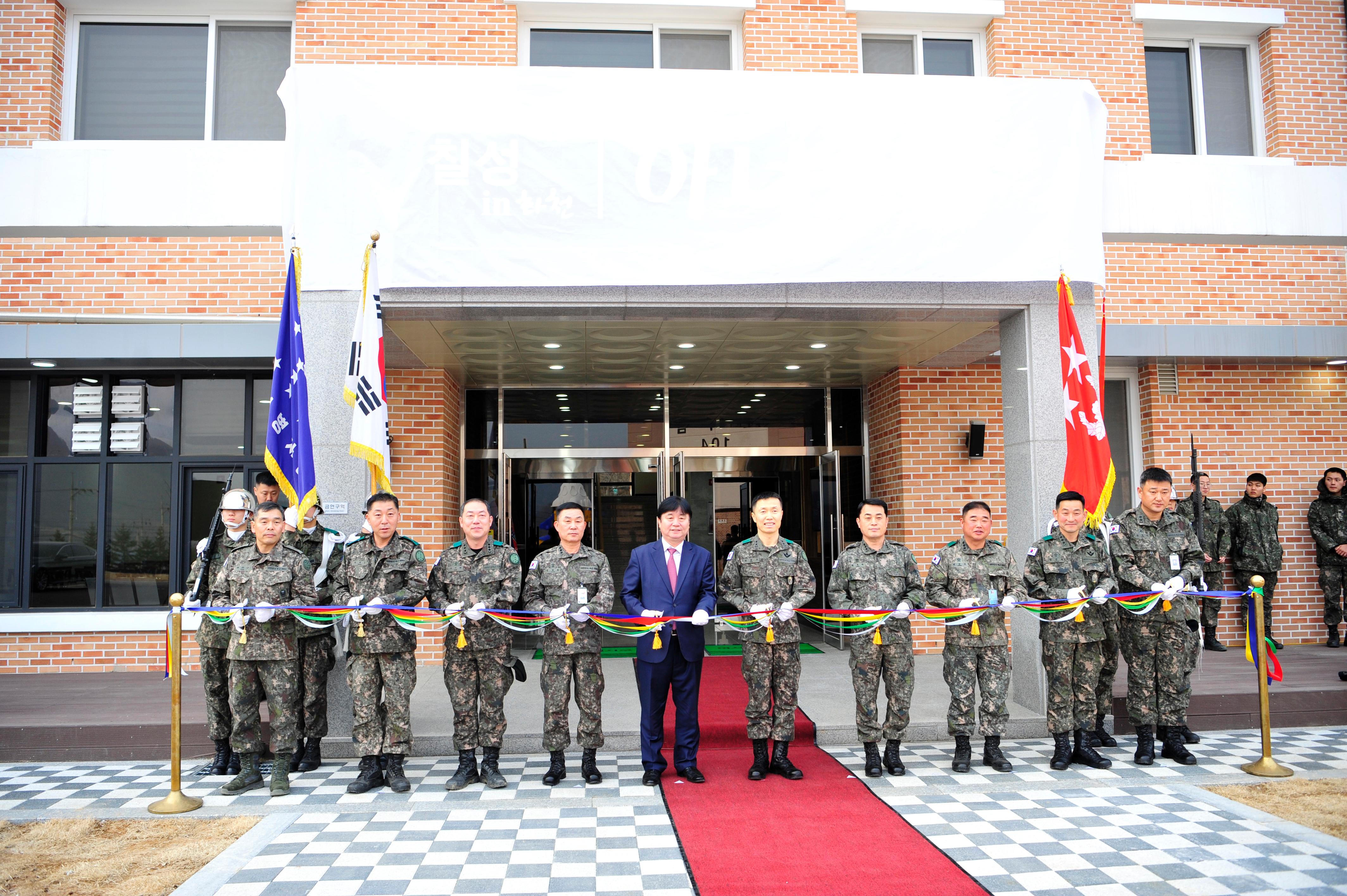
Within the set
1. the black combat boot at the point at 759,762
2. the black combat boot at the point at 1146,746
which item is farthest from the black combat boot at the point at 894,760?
→ the black combat boot at the point at 1146,746

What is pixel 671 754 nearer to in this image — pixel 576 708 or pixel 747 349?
pixel 576 708

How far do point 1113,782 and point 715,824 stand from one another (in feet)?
7.99

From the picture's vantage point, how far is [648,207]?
19.4ft

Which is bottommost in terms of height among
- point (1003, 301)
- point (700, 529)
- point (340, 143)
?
point (700, 529)

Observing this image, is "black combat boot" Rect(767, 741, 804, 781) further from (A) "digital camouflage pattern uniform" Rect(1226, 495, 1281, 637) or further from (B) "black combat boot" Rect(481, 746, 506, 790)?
(A) "digital camouflage pattern uniform" Rect(1226, 495, 1281, 637)

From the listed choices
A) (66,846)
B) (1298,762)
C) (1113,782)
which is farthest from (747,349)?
(66,846)

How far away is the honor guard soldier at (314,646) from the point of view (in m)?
5.33

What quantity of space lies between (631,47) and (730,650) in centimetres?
630

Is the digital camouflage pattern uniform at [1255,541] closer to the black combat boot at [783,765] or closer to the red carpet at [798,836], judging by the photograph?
the red carpet at [798,836]

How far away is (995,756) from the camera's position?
17.2ft

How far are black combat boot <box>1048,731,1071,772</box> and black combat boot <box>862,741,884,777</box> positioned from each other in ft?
3.52

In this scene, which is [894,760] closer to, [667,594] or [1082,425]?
[667,594]

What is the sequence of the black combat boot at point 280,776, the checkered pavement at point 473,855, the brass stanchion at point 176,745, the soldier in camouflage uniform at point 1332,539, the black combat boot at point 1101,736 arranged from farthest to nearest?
the soldier in camouflage uniform at point 1332,539
the black combat boot at point 1101,736
the black combat boot at point 280,776
the brass stanchion at point 176,745
the checkered pavement at point 473,855

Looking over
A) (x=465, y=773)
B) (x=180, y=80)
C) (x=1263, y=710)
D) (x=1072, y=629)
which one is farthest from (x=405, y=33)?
(x=1263, y=710)
